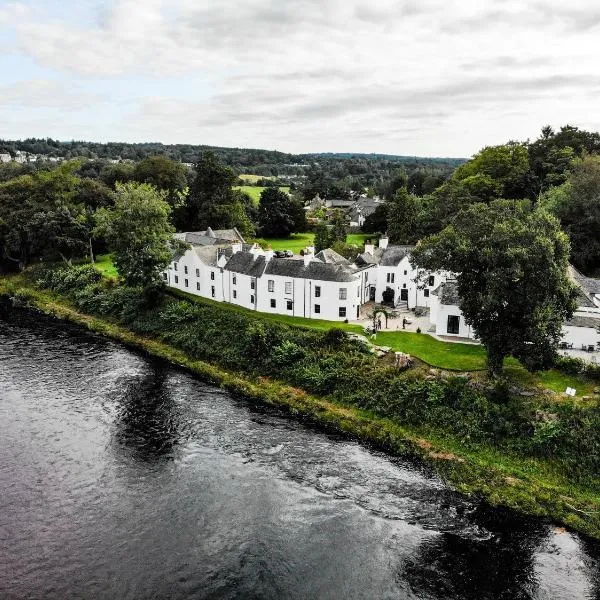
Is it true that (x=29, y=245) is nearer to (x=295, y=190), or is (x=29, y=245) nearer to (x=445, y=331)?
(x=445, y=331)

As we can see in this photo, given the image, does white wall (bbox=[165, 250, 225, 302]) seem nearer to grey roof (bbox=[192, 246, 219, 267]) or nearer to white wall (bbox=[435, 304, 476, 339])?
grey roof (bbox=[192, 246, 219, 267])

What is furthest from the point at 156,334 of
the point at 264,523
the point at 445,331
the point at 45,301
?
the point at 264,523

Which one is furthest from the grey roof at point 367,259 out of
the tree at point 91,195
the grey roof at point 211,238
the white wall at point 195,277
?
the tree at point 91,195

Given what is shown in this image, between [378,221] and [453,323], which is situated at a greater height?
[378,221]

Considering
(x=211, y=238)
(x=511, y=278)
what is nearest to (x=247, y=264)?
(x=211, y=238)

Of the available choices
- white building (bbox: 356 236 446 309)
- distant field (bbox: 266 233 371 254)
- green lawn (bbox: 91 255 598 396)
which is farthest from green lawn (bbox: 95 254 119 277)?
white building (bbox: 356 236 446 309)

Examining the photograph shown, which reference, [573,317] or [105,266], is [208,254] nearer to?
[105,266]
